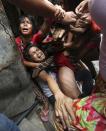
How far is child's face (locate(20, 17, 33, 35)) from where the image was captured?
2.78 metres

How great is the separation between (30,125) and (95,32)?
2.52ft

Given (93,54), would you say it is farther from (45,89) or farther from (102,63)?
(102,63)

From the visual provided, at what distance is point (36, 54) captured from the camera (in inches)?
94.8

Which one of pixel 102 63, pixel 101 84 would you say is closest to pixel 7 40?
pixel 101 84

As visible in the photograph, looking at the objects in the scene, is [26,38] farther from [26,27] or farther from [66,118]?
[66,118]

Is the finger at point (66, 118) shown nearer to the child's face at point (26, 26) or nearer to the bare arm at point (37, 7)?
the bare arm at point (37, 7)

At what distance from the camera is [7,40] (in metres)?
1.77

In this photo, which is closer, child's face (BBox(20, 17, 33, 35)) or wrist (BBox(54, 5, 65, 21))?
wrist (BBox(54, 5, 65, 21))

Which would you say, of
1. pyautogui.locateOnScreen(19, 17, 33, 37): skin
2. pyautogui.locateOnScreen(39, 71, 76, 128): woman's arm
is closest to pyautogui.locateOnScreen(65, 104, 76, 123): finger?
pyautogui.locateOnScreen(39, 71, 76, 128): woman's arm

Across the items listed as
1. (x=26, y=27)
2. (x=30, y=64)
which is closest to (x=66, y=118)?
(x=30, y=64)

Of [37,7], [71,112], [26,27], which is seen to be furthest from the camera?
[26,27]

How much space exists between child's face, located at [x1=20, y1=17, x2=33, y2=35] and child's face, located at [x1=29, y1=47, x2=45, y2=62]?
40 centimetres

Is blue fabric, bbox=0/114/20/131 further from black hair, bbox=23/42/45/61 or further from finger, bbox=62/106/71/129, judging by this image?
black hair, bbox=23/42/45/61

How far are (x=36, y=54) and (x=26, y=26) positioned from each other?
51 centimetres
